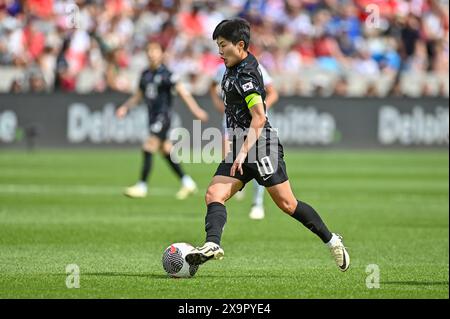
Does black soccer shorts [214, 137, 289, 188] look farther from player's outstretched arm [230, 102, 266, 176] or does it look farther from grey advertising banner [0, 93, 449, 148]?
grey advertising banner [0, 93, 449, 148]

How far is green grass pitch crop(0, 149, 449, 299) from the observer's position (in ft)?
29.7

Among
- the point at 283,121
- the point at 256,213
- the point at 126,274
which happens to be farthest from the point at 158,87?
the point at 283,121

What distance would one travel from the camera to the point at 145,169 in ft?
59.7

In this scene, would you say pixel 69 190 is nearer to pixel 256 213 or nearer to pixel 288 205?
pixel 256 213

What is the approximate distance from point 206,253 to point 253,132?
115cm

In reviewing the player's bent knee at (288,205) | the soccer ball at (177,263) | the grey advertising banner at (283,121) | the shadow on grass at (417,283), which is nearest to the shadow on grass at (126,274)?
the soccer ball at (177,263)

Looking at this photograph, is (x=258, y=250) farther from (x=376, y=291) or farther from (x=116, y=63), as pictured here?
(x=116, y=63)

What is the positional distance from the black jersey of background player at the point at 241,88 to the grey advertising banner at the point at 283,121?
60.3ft

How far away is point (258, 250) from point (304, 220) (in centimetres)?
238

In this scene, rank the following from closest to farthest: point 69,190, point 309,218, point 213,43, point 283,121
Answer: point 309,218 → point 69,190 → point 283,121 → point 213,43

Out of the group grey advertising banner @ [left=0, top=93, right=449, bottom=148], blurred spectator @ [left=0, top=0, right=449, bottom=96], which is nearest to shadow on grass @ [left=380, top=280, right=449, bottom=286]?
blurred spectator @ [left=0, top=0, right=449, bottom=96]

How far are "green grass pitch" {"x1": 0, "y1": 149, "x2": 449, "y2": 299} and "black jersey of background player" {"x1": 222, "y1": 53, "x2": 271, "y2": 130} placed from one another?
149 centimetres

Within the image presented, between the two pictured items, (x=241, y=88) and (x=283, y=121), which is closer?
(x=241, y=88)

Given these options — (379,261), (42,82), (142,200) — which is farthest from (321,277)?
(42,82)
